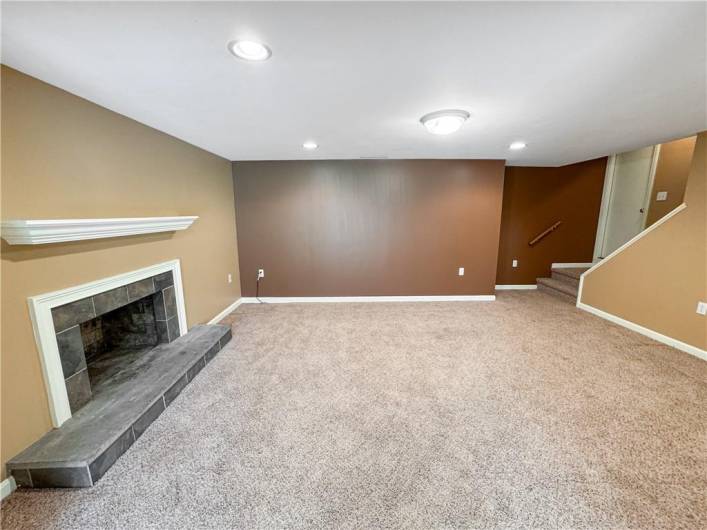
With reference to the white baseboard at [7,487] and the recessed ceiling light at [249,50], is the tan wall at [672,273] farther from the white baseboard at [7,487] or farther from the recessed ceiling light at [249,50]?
the white baseboard at [7,487]

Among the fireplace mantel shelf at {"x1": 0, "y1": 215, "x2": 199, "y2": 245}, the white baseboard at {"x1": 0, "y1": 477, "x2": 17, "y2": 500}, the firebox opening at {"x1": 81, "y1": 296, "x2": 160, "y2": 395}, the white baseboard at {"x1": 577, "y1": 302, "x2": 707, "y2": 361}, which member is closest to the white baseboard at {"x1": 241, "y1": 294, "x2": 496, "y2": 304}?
the white baseboard at {"x1": 577, "y1": 302, "x2": 707, "y2": 361}

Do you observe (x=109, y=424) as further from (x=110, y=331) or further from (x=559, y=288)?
(x=559, y=288)

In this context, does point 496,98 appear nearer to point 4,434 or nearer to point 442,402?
point 442,402

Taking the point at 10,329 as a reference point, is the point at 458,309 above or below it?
below

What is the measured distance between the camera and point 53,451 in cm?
142

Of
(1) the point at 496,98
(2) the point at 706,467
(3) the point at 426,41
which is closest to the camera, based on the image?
(3) the point at 426,41

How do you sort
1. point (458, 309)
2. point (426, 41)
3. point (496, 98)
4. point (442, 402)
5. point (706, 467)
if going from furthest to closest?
point (458, 309) → point (442, 402) → point (496, 98) → point (706, 467) → point (426, 41)

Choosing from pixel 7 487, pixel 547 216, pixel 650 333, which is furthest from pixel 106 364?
pixel 547 216

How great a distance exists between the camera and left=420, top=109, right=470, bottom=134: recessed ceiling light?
203 cm

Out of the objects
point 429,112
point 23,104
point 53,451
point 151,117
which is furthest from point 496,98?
point 53,451

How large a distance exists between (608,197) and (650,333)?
262cm

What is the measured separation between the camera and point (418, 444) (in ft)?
5.41

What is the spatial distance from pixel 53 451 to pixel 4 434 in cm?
23

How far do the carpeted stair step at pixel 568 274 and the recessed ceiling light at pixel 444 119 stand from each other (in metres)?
3.53
